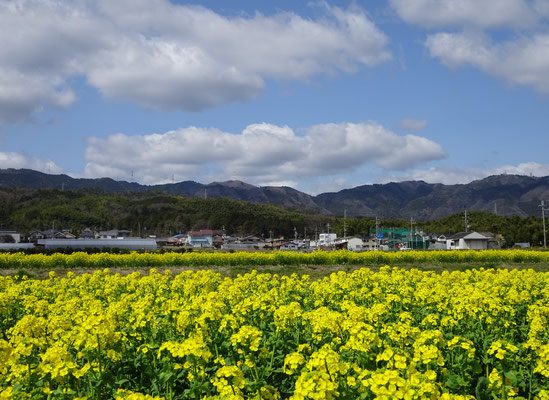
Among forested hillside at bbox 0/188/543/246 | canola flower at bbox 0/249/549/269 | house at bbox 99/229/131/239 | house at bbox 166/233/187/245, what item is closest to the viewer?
canola flower at bbox 0/249/549/269

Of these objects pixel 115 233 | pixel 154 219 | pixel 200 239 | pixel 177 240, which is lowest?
pixel 177 240

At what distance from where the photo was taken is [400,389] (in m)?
3.66

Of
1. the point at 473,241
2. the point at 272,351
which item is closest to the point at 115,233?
the point at 473,241

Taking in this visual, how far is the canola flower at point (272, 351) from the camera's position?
441 centimetres

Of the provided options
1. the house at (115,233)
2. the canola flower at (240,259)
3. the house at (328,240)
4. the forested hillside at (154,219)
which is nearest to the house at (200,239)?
the house at (115,233)

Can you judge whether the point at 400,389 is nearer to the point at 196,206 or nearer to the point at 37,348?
the point at 37,348

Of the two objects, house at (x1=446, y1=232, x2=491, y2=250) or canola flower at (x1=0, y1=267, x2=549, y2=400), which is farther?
house at (x1=446, y1=232, x2=491, y2=250)

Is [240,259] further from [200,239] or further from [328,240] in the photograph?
[328,240]

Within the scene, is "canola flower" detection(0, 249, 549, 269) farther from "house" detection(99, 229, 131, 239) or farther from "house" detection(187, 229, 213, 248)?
"house" detection(99, 229, 131, 239)

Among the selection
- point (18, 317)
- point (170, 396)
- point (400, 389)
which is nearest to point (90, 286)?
point (18, 317)

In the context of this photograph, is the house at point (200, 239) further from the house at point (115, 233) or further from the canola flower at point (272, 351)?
the canola flower at point (272, 351)

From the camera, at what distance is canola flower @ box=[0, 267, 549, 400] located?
173 inches

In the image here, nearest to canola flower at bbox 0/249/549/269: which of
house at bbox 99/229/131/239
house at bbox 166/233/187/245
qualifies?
house at bbox 166/233/187/245

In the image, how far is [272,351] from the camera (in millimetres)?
5902
